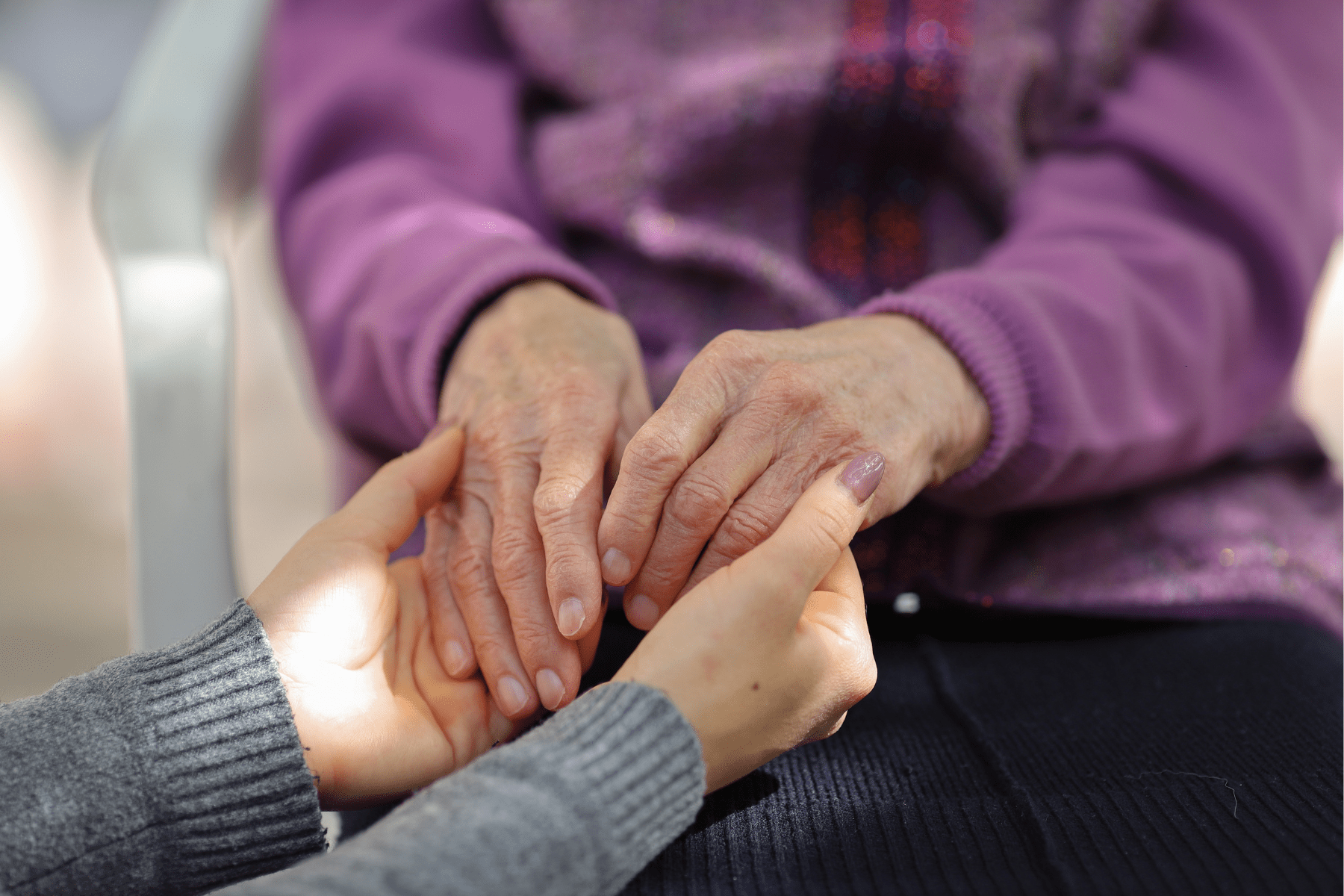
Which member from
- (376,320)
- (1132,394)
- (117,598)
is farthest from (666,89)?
(117,598)

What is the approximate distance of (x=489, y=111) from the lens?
881 millimetres

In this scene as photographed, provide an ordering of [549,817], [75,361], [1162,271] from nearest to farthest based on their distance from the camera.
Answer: [549,817] < [1162,271] < [75,361]

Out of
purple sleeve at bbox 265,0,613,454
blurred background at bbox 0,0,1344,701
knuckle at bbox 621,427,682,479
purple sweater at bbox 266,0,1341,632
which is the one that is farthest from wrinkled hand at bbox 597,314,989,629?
blurred background at bbox 0,0,1344,701

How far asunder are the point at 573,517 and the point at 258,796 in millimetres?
212

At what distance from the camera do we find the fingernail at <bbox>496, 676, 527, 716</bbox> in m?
0.53

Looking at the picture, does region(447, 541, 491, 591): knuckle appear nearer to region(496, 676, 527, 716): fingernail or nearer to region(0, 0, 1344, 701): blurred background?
region(496, 676, 527, 716): fingernail

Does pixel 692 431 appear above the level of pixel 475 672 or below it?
above

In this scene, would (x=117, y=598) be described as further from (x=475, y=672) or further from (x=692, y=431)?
(x=692, y=431)

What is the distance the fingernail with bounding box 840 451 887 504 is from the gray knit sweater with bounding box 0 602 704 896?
16 centimetres

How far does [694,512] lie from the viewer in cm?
53

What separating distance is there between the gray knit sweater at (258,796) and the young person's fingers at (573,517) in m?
0.09

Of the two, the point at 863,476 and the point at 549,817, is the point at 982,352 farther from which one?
the point at 549,817

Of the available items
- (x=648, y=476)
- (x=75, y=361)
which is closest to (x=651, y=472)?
(x=648, y=476)

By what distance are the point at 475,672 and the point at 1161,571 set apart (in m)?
0.51
